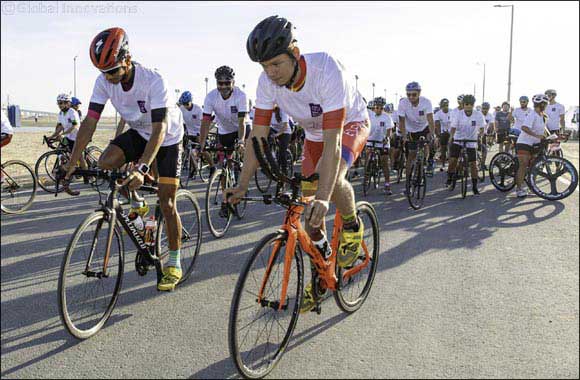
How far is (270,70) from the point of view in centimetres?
327

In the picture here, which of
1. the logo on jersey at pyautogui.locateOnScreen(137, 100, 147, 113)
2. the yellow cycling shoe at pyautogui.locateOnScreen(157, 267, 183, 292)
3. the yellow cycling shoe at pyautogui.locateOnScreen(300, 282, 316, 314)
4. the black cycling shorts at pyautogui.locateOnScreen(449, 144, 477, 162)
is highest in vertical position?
the logo on jersey at pyautogui.locateOnScreen(137, 100, 147, 113)

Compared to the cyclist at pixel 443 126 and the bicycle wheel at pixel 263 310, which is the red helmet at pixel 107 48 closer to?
the bicycle wheel at pixel 263 310

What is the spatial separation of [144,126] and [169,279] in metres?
1.40

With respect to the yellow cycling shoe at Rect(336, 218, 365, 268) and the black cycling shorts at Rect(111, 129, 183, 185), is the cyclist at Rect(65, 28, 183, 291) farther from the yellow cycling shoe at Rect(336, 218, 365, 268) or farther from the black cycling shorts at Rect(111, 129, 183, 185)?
the yellow cycling shoe at Rect(336, 218, 365, 268)

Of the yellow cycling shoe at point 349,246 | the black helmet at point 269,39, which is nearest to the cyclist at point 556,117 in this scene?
the yellow cycling shoe at point 349,246

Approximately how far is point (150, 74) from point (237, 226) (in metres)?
3.43

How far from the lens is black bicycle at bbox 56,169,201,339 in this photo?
3.64m

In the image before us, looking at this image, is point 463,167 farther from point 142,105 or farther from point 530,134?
point 142,105

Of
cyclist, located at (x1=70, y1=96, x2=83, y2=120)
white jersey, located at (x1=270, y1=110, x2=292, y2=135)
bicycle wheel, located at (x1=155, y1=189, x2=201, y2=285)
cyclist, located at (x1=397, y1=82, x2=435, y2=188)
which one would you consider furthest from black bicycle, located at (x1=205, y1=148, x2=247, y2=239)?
cyclist, located at (x1=70, y1=96, x2=83, y2=120)

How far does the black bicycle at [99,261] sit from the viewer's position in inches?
143

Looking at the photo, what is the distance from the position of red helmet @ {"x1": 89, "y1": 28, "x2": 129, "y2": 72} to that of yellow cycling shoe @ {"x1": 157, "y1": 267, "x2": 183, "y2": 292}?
180 cm

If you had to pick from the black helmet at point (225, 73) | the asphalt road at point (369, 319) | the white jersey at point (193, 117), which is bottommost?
the asphalt road at point (369, 319)

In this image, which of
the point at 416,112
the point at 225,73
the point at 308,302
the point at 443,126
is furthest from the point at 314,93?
the point at 443,126

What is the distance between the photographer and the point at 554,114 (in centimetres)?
1401
